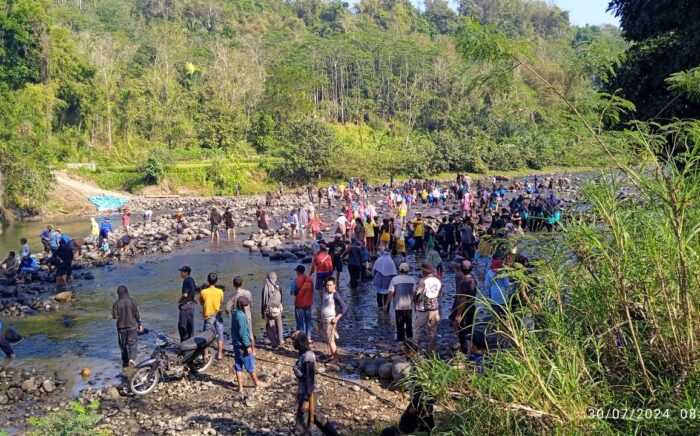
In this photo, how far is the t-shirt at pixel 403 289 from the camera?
9.80 metres

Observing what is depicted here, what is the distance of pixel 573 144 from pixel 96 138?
51914 millimetres

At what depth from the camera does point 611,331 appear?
531 cm

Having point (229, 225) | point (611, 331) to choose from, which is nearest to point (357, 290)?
point (611, 331)

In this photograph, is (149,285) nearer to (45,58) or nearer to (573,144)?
(573,144)

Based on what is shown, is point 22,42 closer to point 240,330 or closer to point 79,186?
point 79,186

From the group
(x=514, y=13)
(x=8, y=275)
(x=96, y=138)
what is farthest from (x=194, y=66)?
(x=514, y=13)

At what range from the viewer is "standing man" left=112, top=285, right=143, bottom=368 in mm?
9711

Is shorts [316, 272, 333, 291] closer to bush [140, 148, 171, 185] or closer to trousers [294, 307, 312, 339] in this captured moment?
trousers [294, 307, 312, 339]

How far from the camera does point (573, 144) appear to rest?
20.2 feet

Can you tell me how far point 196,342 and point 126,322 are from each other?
1.35 meters

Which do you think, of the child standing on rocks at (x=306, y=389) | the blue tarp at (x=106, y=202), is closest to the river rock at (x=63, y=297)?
the child standing on rocks at (x=306, y=389)

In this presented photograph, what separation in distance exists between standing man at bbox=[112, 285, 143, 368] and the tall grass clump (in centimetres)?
580

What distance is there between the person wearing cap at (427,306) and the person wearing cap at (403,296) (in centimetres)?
30

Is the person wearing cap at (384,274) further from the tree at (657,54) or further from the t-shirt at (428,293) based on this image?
the tree at (657,54)
